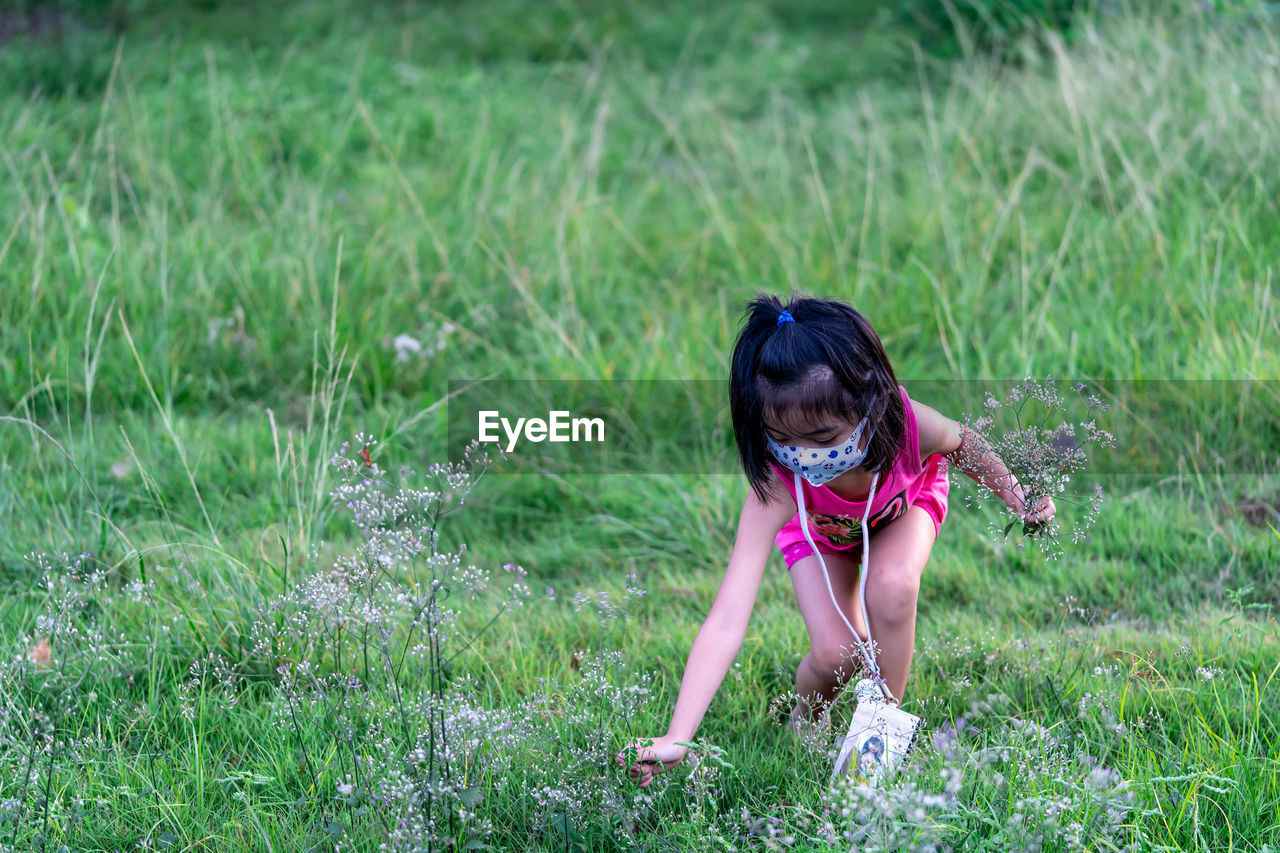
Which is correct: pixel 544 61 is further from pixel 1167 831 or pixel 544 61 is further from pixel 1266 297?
pixel 1167 831

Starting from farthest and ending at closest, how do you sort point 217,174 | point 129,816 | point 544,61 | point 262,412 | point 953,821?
point 544,61, point 217,174, point 262,412, point 129,816, point 953,821

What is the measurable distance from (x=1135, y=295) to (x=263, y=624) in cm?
337

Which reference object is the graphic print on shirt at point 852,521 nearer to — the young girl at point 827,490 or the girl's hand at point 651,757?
the young girl at point 827,490

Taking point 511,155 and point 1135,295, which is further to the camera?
point 511,155

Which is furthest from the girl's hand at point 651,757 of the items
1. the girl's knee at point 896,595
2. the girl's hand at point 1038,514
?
the girl's hand at point 1038,514

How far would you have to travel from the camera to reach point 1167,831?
211cm

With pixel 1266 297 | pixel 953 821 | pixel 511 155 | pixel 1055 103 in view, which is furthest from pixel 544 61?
pixel 953 821

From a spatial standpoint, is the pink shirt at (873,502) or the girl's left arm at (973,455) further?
the pink shirt at (873,502)

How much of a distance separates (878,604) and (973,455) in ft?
1.26

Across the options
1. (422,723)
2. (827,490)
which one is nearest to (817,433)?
(827,490)

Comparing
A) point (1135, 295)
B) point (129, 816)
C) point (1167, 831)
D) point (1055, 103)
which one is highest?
point (1055, 103)

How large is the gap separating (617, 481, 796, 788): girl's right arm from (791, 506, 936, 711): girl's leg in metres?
0.22

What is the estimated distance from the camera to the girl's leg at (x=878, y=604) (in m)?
2.48

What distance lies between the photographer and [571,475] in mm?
3936
